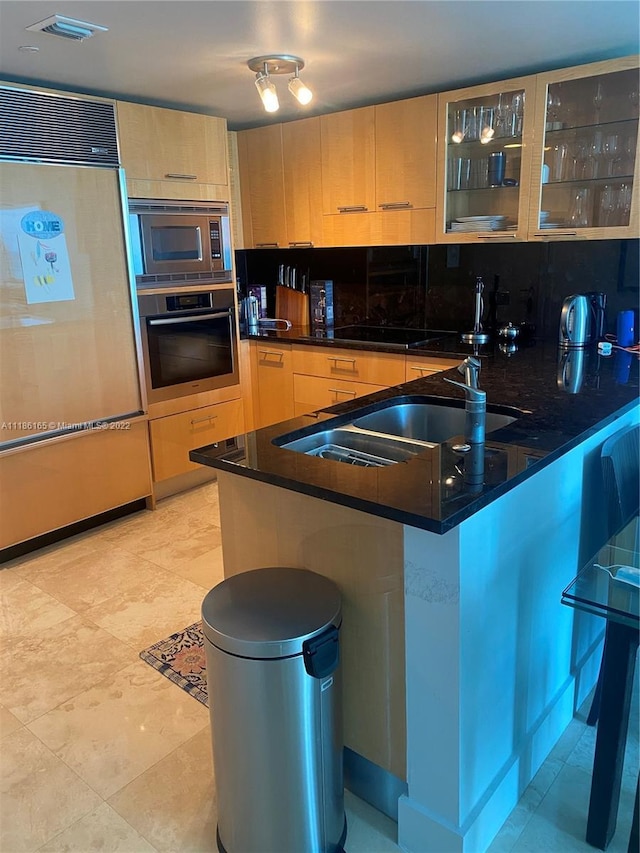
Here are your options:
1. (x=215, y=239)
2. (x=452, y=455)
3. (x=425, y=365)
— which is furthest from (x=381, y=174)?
(x=452, y=455)

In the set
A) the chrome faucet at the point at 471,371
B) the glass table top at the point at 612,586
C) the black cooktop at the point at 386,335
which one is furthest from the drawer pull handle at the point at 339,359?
the glass table top at the point at 612,586

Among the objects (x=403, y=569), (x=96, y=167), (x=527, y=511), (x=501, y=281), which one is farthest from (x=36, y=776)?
(x=501, y=281)

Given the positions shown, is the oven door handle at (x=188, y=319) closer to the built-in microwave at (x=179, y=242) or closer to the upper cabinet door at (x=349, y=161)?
the built-in microwave at (x=179, y=242)

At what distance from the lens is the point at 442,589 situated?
1.40 meters

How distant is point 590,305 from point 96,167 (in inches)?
99.8

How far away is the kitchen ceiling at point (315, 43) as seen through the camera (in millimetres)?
2229

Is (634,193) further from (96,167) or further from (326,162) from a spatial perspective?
(96,167)

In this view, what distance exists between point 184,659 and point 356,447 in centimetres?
109

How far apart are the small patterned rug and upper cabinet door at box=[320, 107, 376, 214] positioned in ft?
8.35

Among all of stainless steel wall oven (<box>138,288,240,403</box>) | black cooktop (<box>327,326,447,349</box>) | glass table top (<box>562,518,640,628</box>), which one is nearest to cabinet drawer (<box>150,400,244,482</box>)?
stainless steel wall oven (<box>138,288,240,403</box>)

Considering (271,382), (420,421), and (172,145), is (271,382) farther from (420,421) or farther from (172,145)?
(420,421)

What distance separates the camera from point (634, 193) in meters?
2.90

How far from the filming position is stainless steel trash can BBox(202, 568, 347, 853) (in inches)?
54.8

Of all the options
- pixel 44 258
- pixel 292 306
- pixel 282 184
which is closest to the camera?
pixel 44 258
